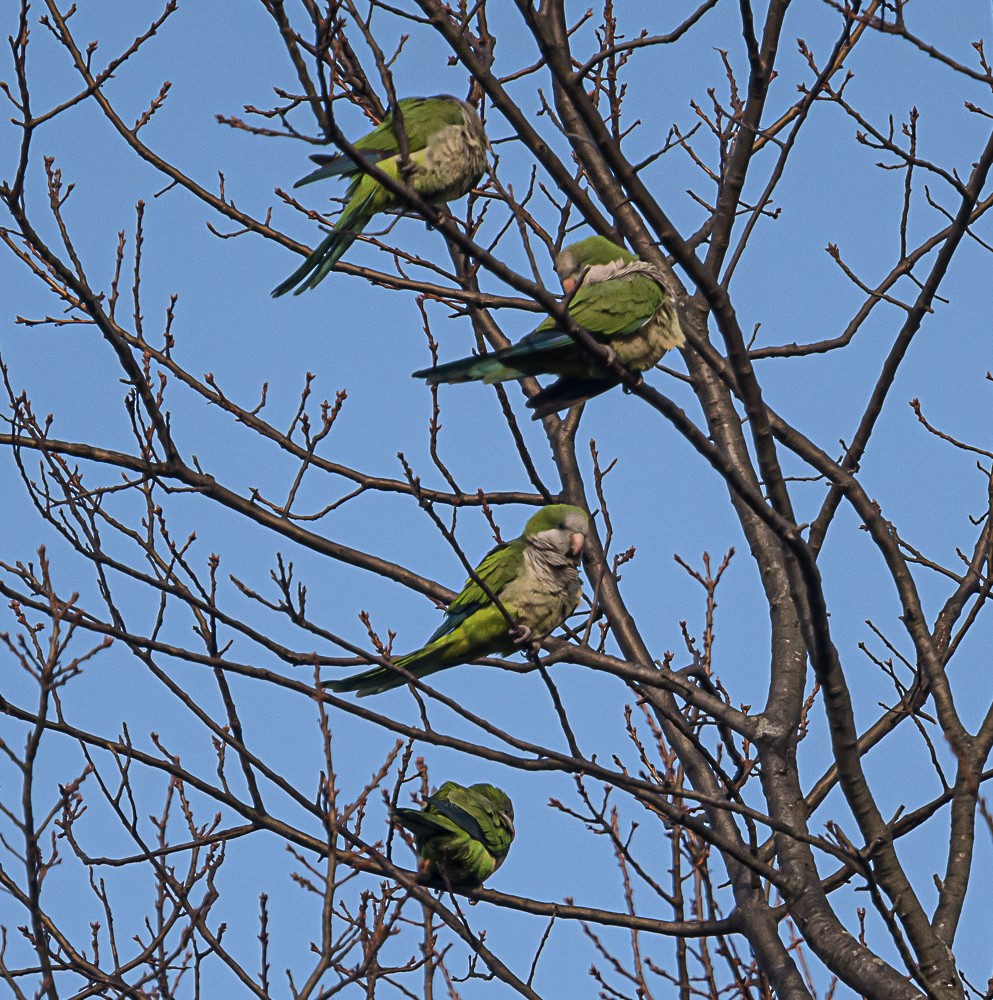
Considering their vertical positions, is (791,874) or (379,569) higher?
(379,569)

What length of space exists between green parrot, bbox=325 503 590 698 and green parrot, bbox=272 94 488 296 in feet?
4.49

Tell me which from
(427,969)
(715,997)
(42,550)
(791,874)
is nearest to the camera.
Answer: (427,969)

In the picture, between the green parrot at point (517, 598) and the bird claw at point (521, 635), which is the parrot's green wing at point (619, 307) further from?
the bird claw at point (521, 635)

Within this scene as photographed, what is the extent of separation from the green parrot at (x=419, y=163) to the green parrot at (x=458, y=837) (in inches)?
84.6

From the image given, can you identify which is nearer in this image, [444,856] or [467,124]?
[444,856]

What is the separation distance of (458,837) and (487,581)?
40.8 inches

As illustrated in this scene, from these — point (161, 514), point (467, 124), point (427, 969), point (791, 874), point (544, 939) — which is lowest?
point (427, 969)

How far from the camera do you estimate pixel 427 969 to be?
3.48m

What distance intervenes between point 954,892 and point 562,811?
4.67ft

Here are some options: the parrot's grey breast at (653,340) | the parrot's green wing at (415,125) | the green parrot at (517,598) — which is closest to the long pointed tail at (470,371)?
the parrot's grey breast at (653,340)

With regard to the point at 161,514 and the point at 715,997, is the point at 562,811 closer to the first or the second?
the point at 715,997

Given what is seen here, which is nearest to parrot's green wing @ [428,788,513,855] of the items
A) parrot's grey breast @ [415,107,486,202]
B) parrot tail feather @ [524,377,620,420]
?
parrot tail feather @ [524,377,620,420]

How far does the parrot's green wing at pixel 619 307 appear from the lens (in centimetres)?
466

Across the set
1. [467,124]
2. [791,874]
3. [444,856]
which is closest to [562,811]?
[444,856]
